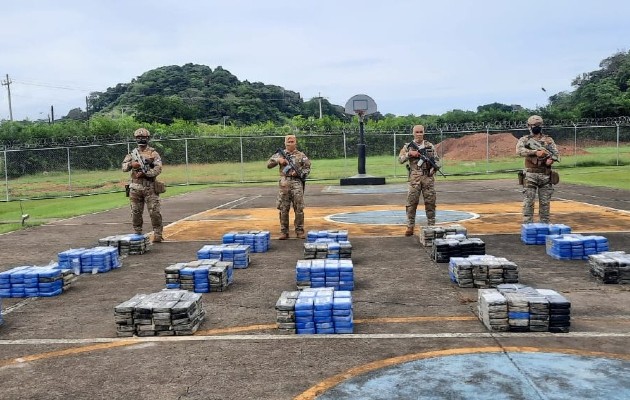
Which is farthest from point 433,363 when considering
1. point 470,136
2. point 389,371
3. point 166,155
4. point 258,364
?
point 470,136

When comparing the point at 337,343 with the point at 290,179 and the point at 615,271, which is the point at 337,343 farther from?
the point at 290,179

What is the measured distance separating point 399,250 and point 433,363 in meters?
6.82

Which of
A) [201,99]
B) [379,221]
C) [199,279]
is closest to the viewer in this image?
[199,279]

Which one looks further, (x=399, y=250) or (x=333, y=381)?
(x=399, y=250)

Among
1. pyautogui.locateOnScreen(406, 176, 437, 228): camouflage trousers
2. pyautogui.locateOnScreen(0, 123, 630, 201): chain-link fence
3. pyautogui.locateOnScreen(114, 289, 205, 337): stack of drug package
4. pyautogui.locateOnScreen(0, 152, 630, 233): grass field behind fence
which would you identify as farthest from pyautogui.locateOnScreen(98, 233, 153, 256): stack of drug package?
pyautogui.locateOnScreen(0, 123, 630, 201): chain-link fence

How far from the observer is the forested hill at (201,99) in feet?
262

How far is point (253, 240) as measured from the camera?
13.5 m

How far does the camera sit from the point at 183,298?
8078 mm

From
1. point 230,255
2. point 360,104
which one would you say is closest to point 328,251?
point 230,255

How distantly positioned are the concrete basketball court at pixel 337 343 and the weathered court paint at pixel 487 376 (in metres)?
0.02

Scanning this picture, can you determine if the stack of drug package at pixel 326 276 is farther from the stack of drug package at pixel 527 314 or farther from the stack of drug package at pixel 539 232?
the stack of drug package at pixel 539 232

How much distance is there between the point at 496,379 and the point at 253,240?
834 centimetres

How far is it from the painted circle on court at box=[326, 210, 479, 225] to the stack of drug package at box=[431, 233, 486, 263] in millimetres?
5275

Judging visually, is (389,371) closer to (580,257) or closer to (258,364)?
(258,364)
